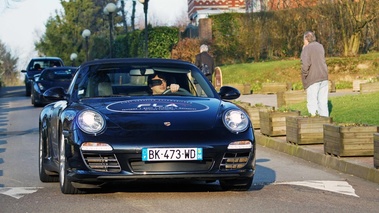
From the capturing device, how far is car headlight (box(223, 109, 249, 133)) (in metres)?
9.39

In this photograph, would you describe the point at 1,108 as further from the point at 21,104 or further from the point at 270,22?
the point at 270,22

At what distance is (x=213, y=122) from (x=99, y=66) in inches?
76.3

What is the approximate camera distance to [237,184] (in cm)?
970

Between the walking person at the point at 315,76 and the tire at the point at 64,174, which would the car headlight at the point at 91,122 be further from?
the walking person at the point at 315,76

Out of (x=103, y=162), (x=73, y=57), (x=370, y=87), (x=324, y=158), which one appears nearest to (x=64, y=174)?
(x=103, y=162)

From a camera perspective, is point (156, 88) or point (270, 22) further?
point (270, 22)

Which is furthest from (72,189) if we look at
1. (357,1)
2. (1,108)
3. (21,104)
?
(357,1)

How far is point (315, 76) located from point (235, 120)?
9056 millimetres

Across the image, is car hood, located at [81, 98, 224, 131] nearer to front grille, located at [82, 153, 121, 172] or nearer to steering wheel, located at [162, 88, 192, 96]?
front grille, located at [82, 153, 121, 172]

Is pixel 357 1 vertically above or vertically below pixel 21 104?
above

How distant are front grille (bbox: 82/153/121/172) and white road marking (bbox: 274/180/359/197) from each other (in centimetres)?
233

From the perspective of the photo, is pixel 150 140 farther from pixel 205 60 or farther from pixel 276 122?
pixel 205 60

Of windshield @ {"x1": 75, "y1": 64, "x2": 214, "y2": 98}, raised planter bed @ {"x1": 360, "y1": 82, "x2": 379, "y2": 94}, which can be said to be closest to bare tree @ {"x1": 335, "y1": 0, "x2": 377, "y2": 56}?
raised planter bed @ {"x1": 360, "y1": 82, "x2": 379, "y2": 94}

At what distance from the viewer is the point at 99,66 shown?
10.8 m
